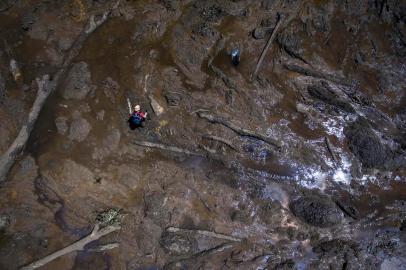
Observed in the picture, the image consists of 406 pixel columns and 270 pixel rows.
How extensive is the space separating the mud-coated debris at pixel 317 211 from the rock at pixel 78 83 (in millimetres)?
6531

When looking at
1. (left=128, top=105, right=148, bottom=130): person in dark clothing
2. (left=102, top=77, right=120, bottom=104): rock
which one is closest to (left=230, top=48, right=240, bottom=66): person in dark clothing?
(left=128, top=105, right=148, bottom=130): person in dark clothing

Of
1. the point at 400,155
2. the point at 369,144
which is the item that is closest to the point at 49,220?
the point at 369,144

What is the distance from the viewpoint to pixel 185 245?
26.3 feet

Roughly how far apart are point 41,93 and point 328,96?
8006mm

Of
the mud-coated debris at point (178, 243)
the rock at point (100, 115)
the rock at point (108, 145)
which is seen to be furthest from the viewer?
the rock at point (100, 115)

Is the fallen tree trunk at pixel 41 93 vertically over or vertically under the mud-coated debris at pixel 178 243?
over

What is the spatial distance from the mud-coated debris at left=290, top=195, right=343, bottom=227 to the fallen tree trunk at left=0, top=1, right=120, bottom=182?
735cm

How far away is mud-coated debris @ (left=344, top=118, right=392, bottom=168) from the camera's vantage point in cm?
844

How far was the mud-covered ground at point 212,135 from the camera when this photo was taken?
26.5 feet

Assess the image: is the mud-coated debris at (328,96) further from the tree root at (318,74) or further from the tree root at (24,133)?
the tree root at (24,133)

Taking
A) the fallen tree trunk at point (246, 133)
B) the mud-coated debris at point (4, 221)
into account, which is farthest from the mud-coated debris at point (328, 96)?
the mud-coated debris at point (4, 221)

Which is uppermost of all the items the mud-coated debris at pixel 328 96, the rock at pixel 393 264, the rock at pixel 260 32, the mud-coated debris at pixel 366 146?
the rock at pixel 260 32

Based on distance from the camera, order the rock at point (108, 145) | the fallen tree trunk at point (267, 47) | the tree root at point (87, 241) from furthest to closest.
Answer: the fallen tree trunk at point (267, 47), the rock at point (108, 145), the tree root at point (87, 241)

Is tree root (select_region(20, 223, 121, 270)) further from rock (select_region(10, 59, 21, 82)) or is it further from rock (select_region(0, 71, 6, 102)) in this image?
rock (select_region(10, 59, 21, 82))
